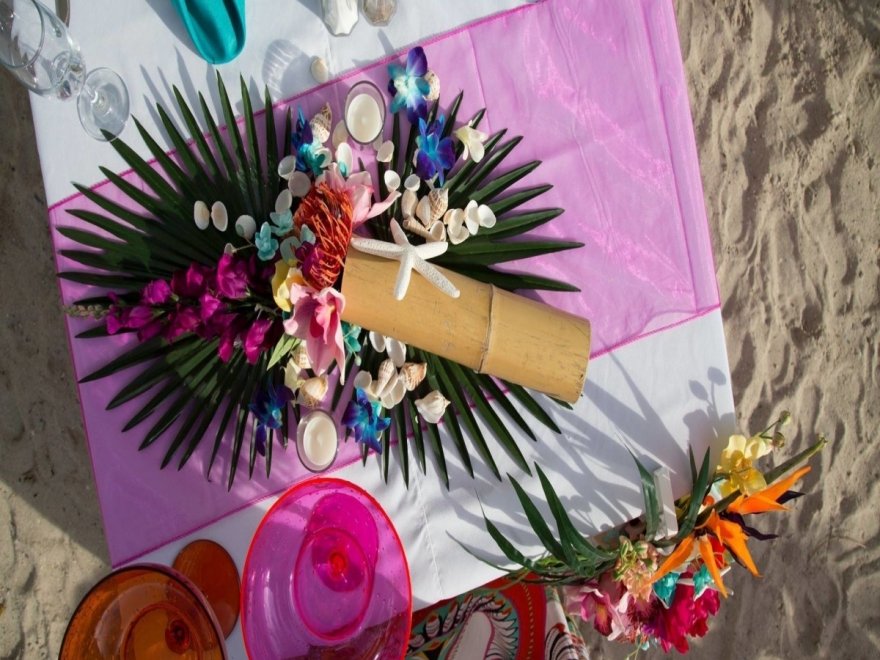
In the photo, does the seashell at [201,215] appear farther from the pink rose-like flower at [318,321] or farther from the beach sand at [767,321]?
the beach sand at [767,321]

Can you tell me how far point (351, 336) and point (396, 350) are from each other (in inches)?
2.9

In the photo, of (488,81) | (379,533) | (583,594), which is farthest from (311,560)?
(488,81)

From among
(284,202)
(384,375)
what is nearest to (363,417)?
(384,375)

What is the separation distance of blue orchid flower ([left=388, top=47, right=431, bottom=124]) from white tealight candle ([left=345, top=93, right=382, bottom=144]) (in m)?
0.03

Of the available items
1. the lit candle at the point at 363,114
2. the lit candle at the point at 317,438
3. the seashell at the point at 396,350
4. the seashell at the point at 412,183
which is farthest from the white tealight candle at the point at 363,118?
the lit candle at the point at 317,438

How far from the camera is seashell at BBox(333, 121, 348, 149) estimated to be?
107 cm

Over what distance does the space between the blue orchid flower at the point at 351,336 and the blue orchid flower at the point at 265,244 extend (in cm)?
14

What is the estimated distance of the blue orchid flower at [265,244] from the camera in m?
0.97

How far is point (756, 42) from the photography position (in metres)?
1.62

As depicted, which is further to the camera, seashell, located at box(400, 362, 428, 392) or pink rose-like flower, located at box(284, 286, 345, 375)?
seashell, located at box(400, 362, 428, 392)

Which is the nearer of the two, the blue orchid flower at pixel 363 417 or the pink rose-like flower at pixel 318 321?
the pink rose-like flower at pixel 318 321

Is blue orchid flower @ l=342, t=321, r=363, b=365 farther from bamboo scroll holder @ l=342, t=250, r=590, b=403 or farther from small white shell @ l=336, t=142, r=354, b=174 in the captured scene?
small white shell @ l=336, t=142, r=354, b=174

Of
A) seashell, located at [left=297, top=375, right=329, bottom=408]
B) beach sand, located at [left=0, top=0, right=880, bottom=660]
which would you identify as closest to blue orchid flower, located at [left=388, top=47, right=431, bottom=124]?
seashell, located at [left=297, top=375, right=329, bottom=408]

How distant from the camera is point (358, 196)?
0.92 meters
